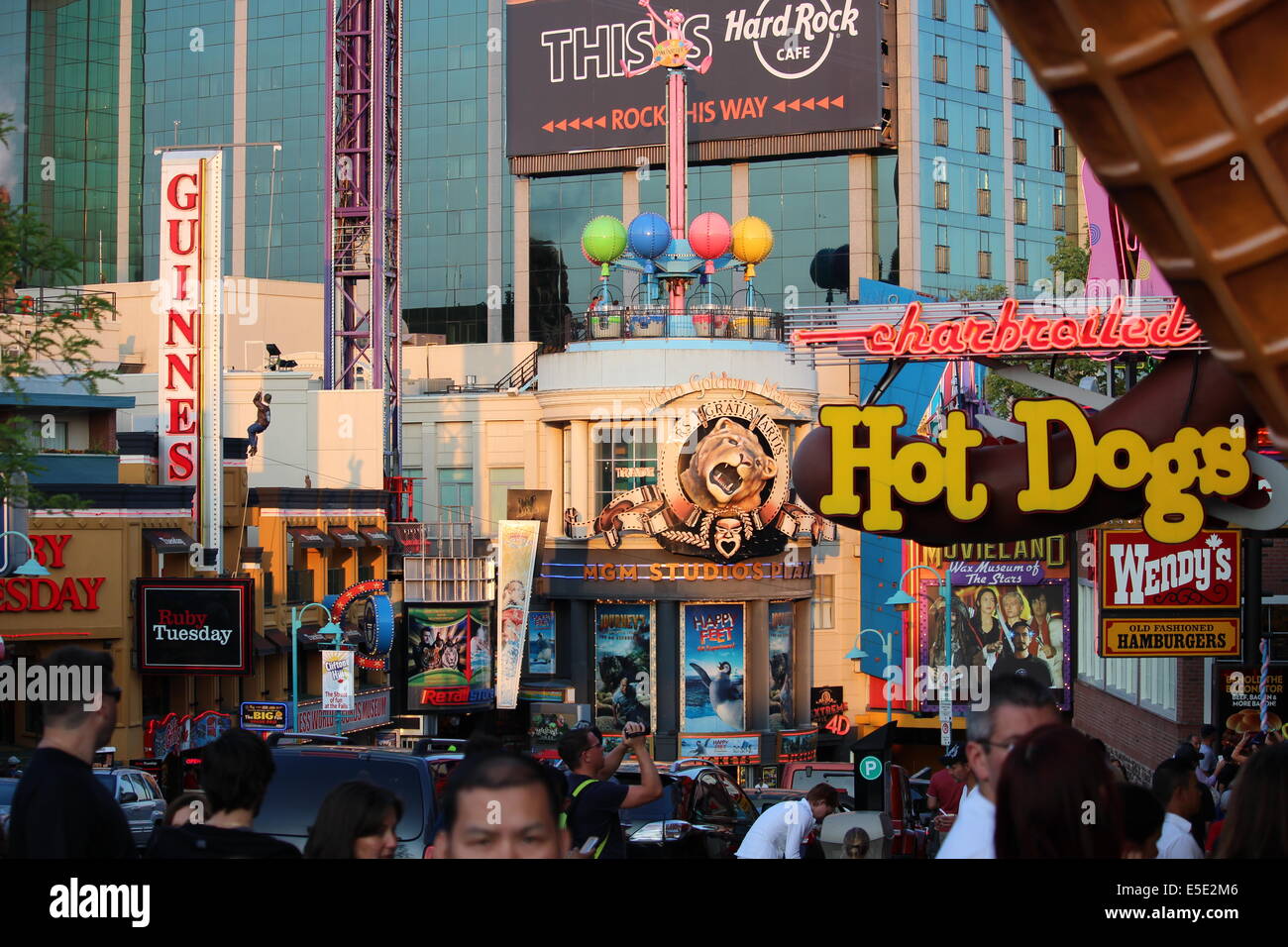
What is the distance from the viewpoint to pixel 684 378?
4741cm

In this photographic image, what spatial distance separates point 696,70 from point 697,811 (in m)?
40.9

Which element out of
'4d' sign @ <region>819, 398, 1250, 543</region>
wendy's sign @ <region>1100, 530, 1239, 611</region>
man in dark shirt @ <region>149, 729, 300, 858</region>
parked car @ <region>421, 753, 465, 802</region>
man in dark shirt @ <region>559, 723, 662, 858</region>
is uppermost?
'4d' sign @ <region>819, 398, 1250, 543</region>

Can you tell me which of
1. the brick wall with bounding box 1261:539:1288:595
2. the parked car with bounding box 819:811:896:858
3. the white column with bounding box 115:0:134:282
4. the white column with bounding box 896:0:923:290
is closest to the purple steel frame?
the white column with bounding box 896:0:923:290

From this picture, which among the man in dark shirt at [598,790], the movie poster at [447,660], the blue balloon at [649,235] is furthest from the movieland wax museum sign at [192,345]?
the man in dark shirt at [598,790]

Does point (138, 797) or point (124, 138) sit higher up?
point (124, 138)

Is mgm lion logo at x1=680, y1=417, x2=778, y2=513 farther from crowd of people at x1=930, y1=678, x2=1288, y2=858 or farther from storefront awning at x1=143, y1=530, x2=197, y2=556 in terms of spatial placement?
crowd of people at x1=930, y1=678, x2=1288, y2=858

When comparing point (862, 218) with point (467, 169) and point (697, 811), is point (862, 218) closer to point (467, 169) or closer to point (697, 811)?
point (467, 169)

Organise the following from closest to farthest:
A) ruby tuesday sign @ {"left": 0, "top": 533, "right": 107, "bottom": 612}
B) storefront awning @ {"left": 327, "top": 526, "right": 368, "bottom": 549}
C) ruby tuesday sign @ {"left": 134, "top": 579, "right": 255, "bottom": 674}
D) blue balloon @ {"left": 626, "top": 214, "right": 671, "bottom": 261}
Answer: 1. ruby tuesday sign @ {"left": 134, "top": 579, "right": 255, "bottom": 674}
2. ruby tuesday sign @ {"left": 0, "top": 533, "right": 107, "bottom": 612}
3. storefront awning @ {"left": 327, "top": 526, "right": 368, "bottom": 549}
4. blue balloon @ {"left": 626, "top": 214, "right": 671, "bottom": 261}

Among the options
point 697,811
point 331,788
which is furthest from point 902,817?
point 331,788

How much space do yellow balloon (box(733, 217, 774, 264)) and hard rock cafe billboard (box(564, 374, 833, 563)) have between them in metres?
5.28

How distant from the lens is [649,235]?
157ft

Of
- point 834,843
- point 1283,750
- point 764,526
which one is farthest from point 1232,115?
point 764,526

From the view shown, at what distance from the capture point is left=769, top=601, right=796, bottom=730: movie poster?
154 feet

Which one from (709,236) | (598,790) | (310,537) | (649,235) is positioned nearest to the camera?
(598,790)
